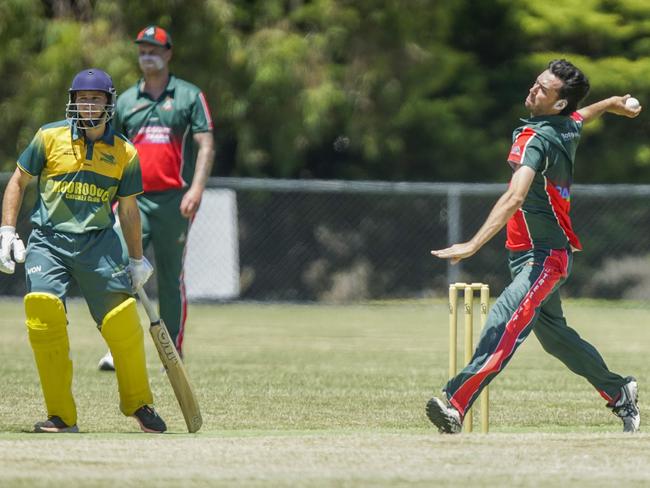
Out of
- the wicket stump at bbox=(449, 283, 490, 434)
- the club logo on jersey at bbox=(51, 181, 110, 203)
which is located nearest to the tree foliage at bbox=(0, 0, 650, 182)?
the club logo on jersey at bbox=(51, 181, 110, 203)

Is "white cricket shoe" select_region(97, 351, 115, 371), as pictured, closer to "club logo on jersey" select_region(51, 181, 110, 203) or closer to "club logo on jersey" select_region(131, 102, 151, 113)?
"club logo on jersey" select_region(131, 102, 151, 113)

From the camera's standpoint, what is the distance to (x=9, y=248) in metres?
8.05

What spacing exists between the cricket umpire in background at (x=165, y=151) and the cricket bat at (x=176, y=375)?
104 inches

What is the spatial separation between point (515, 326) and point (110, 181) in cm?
237

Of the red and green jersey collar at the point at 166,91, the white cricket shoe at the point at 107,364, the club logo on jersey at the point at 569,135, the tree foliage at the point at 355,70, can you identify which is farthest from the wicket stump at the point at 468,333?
the tree foliage at the point at 355,70

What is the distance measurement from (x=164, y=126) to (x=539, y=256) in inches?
163

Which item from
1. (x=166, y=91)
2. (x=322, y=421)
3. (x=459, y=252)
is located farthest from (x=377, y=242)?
(x=459, y=252)

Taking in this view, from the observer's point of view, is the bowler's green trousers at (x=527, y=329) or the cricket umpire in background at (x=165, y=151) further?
the cricket umpire in background at (x=165, y=151)

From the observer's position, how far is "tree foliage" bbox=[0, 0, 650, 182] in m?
21.5

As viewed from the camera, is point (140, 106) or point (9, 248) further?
point (140, 106)

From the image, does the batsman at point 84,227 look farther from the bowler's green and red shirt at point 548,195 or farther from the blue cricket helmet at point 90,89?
the bowler's green and red shirt at point 548,195

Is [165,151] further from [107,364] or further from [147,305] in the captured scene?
[147,305]

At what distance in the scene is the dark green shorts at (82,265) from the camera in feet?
26.5

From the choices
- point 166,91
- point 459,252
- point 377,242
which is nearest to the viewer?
point 459,252
